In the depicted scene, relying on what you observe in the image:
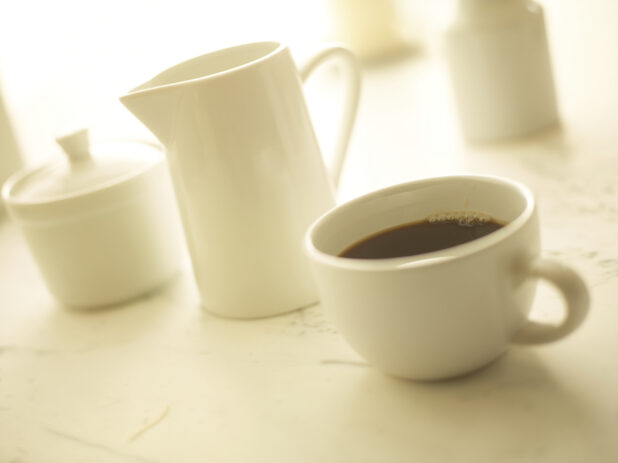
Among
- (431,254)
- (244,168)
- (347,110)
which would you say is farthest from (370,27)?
(431,254)

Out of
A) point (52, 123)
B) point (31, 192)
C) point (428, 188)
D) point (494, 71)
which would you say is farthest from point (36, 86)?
point (428, 188)

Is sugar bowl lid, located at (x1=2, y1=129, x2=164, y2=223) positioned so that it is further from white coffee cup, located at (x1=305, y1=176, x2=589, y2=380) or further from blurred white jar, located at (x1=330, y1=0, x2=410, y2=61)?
blurred white jar, located at (x1=330, y1=0, x2=410, y2=61)

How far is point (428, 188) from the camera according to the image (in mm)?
547

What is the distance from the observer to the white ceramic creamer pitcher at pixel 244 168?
0.58m

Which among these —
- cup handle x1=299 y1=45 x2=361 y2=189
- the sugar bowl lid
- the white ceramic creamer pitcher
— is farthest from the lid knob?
cup handle x1=299 y1=45 x2=361 y2=189

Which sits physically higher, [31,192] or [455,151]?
[31,192]

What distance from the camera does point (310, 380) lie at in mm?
554

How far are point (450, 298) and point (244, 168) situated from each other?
0.22m

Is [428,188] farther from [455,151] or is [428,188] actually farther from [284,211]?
[455,151]

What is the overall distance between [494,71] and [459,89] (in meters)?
0.05

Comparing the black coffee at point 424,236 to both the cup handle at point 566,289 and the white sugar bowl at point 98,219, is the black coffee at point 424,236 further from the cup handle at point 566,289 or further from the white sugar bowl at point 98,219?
the white sugar bowl at point 98,219

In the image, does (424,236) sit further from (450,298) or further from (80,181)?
(80,181)

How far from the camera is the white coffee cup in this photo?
44 centimetres

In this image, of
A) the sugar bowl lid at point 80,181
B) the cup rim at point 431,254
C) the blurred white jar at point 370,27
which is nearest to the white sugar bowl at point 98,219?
the sugar bowl lid at point 80,181
